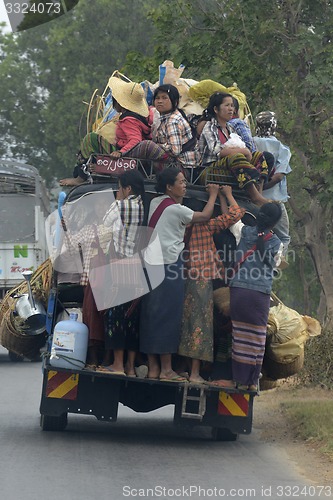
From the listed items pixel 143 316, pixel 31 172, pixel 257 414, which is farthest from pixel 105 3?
pixel 143 316

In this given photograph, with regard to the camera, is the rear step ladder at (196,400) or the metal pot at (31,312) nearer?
the rear step ladder at (196,400)

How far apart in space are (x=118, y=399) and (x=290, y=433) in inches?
80.8

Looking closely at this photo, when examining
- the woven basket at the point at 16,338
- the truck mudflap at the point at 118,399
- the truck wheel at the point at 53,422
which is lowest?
the truck wheel at the point at 53,422

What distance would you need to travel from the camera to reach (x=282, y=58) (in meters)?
15.9

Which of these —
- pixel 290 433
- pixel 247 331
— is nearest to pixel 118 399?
pixel 247 331

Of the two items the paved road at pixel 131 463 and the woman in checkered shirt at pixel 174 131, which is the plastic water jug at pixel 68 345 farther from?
the woman in checkered shirt at pixel 174 131

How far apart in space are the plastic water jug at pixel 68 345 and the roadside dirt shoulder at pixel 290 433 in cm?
204

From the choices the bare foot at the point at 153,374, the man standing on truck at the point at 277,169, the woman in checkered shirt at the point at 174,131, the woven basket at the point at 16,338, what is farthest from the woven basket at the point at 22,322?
the man standing on truck at the point at 277,169

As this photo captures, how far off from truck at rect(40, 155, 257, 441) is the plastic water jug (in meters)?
0.20

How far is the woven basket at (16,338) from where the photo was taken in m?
10.8

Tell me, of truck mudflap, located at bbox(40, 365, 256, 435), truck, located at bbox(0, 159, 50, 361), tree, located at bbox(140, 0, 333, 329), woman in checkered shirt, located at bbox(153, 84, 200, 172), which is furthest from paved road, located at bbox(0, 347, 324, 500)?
truck, located at bbox(0, 159, 50, 361)

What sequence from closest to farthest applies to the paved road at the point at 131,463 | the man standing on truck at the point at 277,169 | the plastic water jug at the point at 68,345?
the paved road at the point at 131,463 → the plastic water jug at the point at 68,345 → the man standing on truck at the point at 277,169

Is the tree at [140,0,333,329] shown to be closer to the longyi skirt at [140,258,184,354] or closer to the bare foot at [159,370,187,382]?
the longyi skirt at [140,258,184,354]

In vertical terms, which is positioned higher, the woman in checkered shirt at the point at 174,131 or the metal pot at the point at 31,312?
the woman in checkered shirt at the point at 174,131
